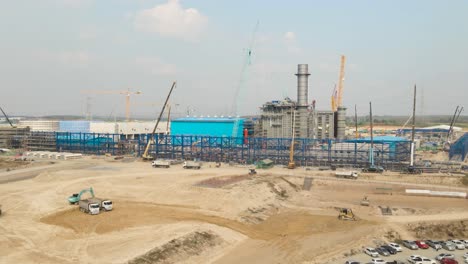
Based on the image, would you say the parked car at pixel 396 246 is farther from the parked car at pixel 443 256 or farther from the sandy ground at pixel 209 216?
the parked car at pixel 443 256

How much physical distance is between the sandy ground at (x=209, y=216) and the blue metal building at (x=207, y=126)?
37.0 meters

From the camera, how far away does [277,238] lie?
35.1 meters

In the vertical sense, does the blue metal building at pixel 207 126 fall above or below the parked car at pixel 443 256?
above

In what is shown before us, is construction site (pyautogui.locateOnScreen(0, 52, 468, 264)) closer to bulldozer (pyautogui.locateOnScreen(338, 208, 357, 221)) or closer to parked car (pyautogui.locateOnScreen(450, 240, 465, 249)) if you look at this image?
bulldozer (pyautogui.locateOnScreen(338, 208, 357, 221))

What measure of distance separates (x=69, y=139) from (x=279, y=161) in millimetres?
53418

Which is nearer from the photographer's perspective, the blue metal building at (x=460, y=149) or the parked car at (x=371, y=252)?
the parked car at (x=371, y=252)

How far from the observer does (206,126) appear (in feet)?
359

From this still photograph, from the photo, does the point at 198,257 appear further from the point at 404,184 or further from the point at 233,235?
the point at 404,184

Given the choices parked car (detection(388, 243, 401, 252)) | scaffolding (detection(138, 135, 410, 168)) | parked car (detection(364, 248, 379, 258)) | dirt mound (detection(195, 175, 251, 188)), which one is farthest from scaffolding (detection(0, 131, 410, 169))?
parked car (detection(364, 248, 379, 258))

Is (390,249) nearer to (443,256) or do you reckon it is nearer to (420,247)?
(420,247)

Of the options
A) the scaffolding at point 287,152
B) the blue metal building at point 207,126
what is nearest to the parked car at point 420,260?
the scaffolding at point 287,152

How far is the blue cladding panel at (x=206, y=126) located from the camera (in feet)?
337

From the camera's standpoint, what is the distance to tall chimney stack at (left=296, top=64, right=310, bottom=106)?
305 ft

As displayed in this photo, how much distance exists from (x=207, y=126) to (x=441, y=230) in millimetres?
76011
